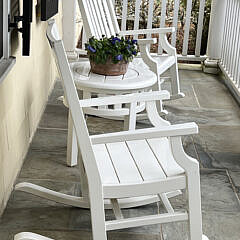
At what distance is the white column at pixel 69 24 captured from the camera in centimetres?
508

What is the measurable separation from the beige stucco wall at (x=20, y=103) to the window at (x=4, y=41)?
0.11 m

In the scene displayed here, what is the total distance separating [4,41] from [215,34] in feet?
10.6

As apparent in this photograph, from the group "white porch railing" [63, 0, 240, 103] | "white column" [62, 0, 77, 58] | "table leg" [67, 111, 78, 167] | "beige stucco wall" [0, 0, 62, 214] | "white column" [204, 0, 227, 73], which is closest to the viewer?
"beige stucco wall" [0, 0, 62, 214]

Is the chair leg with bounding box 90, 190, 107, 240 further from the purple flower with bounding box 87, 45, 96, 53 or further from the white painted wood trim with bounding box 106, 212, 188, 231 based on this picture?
the purple flower with bounding box 87, 45, 96, 53

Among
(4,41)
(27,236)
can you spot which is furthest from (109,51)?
(27,236)

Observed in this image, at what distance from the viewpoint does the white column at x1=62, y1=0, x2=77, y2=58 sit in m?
5.08

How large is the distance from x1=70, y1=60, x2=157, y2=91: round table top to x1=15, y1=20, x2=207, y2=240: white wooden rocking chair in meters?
0.55

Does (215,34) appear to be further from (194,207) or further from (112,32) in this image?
(194,207)

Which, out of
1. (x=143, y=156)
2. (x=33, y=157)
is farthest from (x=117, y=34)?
(x=143, y=156)

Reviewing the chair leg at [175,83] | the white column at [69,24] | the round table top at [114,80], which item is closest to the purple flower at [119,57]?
the round table top at [114,80]

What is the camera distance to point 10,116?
279 cm

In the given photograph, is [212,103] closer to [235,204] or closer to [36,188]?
[235,204]

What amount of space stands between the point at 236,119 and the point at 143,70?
3.71 ft

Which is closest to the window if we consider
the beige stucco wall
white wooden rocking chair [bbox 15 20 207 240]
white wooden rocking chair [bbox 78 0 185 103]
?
the beige stucco wall
